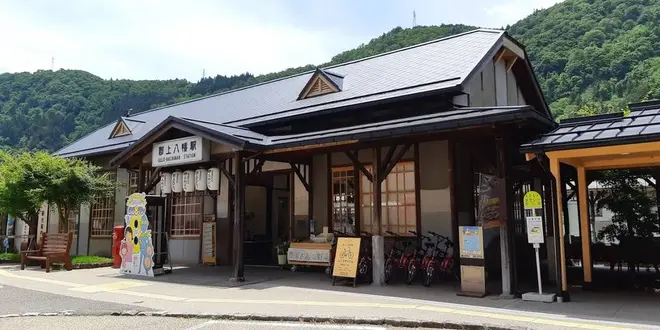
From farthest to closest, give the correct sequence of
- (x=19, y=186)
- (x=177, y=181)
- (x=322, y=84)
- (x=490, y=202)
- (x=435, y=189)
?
(x=19, y=186) < (x=322, y=84) < (x=177, y=181) < (x=435, y=189) < (x=490, y=202)

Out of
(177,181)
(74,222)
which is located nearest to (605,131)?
(177,181)

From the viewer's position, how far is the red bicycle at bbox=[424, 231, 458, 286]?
9.56 m

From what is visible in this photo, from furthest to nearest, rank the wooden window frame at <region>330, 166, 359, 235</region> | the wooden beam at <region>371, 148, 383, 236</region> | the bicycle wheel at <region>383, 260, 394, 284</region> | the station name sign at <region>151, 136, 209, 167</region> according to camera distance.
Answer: the wooden window frame at <region>330, 166, 359, 235</region>, the station name sign at <region>151, 136, 209, 167</region>, the bicycle wheel at <region>383, 260, 394, 284</region>, the wooden beam at <region>371, 148, 383, 236</region>

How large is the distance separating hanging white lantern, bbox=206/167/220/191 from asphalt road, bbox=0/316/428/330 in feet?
17.0

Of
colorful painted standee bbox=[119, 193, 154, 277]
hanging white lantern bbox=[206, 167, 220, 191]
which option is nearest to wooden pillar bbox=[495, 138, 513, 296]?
hanging white lantern bbox=[206, 167, 220, 191]

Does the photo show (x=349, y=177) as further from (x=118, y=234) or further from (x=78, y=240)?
(x=78, y=240)

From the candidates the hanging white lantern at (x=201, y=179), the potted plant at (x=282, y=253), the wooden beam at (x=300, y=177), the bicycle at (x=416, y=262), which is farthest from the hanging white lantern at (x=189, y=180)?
the bicycle at (x=416, y=262)

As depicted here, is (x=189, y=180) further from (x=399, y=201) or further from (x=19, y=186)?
(x=19, y=186)

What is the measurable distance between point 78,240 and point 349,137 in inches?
528

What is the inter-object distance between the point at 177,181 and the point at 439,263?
7.10 meters

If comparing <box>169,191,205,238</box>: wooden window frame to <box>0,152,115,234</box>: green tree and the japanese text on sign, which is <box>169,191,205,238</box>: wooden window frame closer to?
<box>0,152,115,234</box>: green tree

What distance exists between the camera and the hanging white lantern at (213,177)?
12078 millimetres

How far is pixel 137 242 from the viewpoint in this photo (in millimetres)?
12227

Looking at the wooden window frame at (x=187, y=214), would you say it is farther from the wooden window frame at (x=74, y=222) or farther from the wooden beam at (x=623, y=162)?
the wooden beam at (x=623, y=162)
